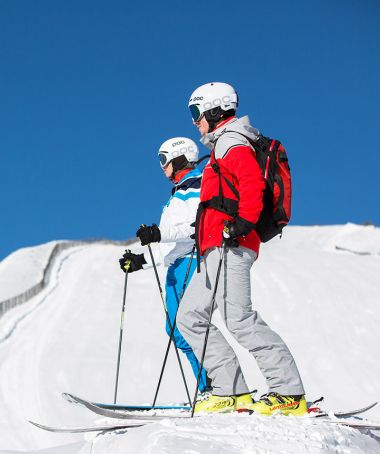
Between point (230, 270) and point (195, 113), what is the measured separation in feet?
4.03

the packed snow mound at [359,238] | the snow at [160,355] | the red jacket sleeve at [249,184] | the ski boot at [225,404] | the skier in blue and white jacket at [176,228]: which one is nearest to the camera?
the snow at [160,355]

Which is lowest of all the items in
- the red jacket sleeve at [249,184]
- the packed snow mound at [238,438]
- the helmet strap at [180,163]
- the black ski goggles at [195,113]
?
the packed snow mound at [238,438]

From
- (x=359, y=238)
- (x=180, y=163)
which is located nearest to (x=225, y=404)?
(x=180, y=163)

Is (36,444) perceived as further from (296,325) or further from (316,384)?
(296,325)

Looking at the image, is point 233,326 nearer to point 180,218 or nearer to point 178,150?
point 180,218

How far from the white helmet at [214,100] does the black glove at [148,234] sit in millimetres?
967

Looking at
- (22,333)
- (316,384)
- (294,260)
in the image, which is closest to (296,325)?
(316,384)

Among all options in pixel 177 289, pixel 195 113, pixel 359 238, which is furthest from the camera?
pixel 359 238

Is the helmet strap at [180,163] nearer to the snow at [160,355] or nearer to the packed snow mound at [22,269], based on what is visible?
the snow at [160,355]

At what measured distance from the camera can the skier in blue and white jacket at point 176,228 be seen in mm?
6812

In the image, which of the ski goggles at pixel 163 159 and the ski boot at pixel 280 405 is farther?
the ski goggles at pixel 163 159

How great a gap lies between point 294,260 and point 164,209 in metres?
19.3

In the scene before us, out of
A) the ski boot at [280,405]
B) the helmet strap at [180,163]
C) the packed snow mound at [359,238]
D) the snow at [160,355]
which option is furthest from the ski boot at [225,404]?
the packed snow mound at [359,238]

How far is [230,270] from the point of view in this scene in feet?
19.2
